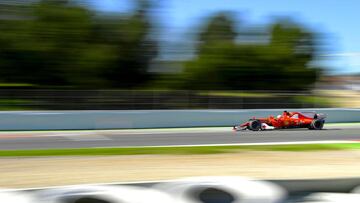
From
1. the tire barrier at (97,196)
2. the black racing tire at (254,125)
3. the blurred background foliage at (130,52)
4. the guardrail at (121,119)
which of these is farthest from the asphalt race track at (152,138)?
the blurred background foliage at (130,52)

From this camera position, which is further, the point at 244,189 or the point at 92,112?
the point at 92,112

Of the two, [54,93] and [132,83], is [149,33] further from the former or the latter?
[54,93]

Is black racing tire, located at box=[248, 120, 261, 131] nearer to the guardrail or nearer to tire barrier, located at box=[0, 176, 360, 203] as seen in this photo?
the guardrail

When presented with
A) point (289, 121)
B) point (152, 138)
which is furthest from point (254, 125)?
point (152, 138)

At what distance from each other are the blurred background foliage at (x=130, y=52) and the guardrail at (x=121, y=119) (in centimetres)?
695

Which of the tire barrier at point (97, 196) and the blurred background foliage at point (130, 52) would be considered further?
the blurred background foliage at point (130, 52)

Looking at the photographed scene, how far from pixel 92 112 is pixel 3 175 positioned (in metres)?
13.5

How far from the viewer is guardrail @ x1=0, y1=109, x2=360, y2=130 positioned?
2089 cm

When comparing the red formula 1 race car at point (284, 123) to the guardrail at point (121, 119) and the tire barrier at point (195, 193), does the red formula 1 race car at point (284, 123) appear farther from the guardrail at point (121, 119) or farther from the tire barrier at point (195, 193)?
the tire barrier at point (195, 193)

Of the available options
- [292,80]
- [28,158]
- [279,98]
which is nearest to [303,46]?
[292,80]

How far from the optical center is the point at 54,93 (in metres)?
23.5

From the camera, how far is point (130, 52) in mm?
A: 31047

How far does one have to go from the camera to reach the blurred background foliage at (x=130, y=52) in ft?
93.4

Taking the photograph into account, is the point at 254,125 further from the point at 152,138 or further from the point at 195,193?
the point at 195,193
